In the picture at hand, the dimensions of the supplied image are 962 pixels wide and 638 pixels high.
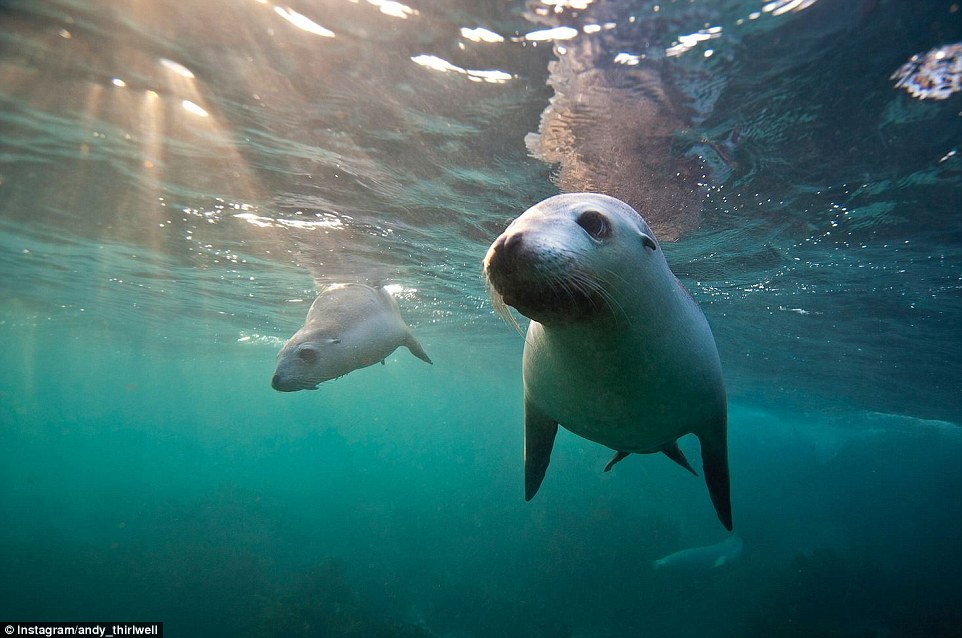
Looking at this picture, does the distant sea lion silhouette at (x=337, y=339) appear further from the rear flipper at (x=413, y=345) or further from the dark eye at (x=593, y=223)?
the dark eye at (x=593, y=223)

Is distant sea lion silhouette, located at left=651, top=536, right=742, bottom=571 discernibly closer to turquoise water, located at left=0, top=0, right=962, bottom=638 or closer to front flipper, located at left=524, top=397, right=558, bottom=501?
turquoise water, located at left=0, top=0, right=962, bottom=638

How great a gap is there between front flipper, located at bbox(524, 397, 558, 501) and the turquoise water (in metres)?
3.50

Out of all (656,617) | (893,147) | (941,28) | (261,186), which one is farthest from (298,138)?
(656,617)

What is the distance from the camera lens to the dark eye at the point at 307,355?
155 inches

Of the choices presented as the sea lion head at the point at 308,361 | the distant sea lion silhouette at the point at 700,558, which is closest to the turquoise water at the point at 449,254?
the distant sea lion silhouette at the point at 700,558

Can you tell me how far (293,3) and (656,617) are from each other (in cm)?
1882

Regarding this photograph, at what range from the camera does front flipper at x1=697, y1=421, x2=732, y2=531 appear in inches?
129

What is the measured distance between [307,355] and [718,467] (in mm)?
3338

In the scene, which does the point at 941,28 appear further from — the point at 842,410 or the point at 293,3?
the point at 842,410

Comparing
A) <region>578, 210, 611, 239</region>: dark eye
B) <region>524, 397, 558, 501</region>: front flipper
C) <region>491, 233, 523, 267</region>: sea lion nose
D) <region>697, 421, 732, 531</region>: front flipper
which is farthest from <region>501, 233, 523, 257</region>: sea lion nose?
<region>697, 421, 732, 531</region>: front flipper

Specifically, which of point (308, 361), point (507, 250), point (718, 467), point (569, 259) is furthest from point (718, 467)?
point (308, 361)

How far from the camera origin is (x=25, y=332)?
91.2 ft

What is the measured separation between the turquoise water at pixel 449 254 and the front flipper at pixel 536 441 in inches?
138

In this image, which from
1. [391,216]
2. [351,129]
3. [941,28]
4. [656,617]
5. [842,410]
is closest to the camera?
[941,28]
